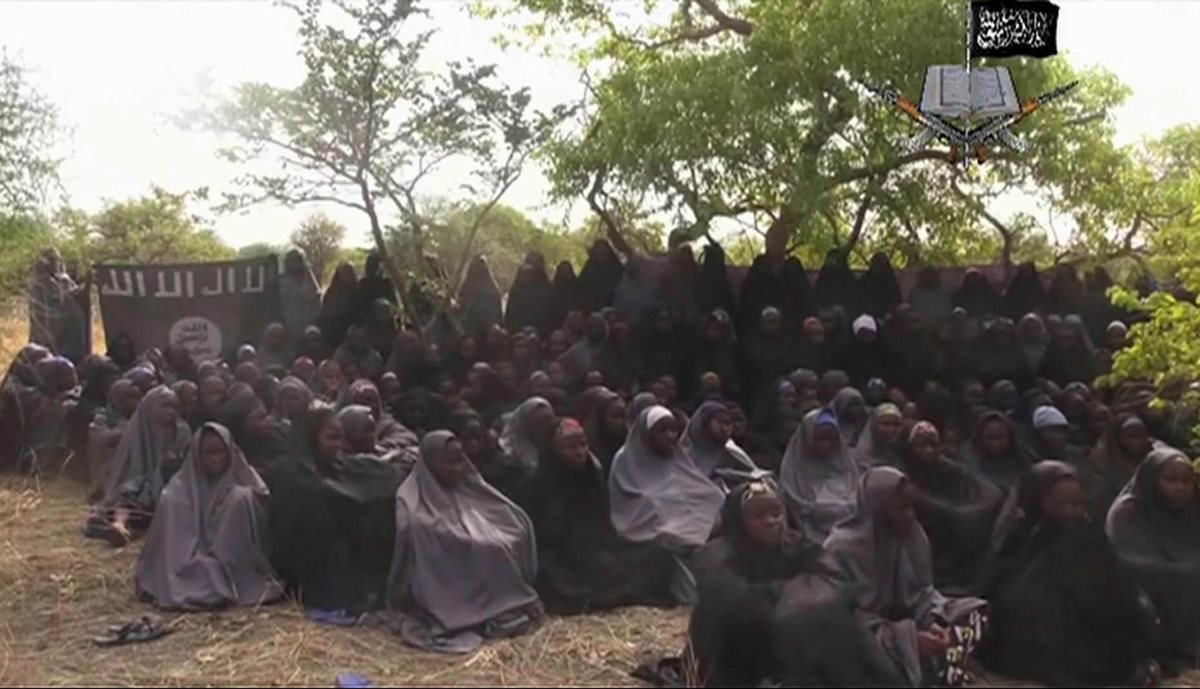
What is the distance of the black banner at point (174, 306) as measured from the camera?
1075 cm

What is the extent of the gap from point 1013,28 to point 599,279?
3.76 metres

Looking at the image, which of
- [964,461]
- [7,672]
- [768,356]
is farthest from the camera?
[768,356]

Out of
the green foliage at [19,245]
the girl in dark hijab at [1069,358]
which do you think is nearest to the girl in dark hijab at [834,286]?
the girl in dark hijab at [1069,358]

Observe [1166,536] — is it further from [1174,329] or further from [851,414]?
[851,414]

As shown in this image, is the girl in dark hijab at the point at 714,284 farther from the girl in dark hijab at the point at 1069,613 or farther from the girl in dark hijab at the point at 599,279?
the girl in dark hijab at the point at 1069,613

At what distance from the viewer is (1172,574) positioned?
5887mm

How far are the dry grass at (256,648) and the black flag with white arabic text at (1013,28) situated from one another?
5690mm

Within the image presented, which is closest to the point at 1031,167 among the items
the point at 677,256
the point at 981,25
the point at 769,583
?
the point at 981,25

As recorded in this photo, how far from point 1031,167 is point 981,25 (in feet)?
5.19

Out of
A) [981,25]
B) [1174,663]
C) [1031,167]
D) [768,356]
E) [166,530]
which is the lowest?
[1174,663]

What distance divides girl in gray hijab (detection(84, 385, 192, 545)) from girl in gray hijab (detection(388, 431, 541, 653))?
210 cm

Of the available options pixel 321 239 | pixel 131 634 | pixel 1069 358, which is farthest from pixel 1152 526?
pixel 321 239

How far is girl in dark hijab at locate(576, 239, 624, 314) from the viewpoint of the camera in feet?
37.2

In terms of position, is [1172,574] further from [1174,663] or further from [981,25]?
[981,25]
